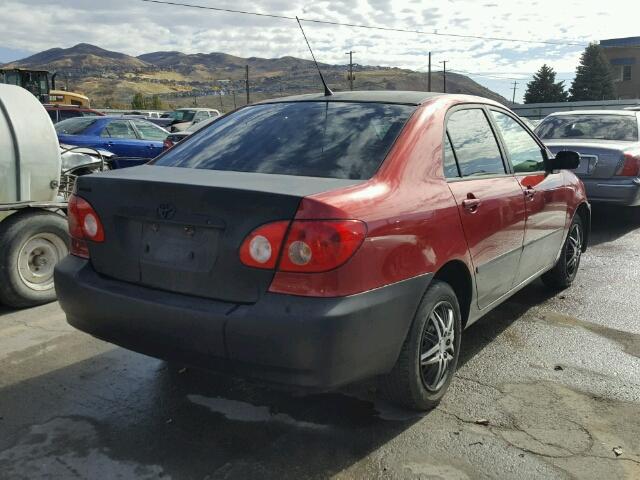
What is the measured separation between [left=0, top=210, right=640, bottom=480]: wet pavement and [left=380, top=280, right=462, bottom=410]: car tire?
14 cm

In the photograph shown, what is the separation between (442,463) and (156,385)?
5.56ft

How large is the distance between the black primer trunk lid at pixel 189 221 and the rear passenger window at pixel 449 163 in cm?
77

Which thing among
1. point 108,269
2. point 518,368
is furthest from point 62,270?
point 518,368

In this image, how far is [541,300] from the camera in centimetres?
521

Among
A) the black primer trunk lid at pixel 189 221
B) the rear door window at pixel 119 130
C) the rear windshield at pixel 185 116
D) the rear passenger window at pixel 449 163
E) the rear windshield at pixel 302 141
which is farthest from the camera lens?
the rear windshield at pixel 185 116

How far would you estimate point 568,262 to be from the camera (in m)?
5.41

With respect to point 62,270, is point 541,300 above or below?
below

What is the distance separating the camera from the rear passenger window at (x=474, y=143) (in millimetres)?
3506

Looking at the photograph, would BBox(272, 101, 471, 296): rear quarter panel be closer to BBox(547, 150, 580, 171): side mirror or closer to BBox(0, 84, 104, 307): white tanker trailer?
BBox(547, 150, 580, 171): side mirror

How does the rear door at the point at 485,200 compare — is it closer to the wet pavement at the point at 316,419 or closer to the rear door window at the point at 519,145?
the rear door window at the point at 519,145

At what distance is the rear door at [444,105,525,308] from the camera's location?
336 centimetres

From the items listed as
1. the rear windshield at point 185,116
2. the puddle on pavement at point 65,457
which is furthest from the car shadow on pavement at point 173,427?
the rear windshield at point 185,116

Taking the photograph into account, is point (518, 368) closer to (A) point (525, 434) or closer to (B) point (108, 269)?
(A) point (525, 434)

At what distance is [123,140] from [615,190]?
9292 mm
